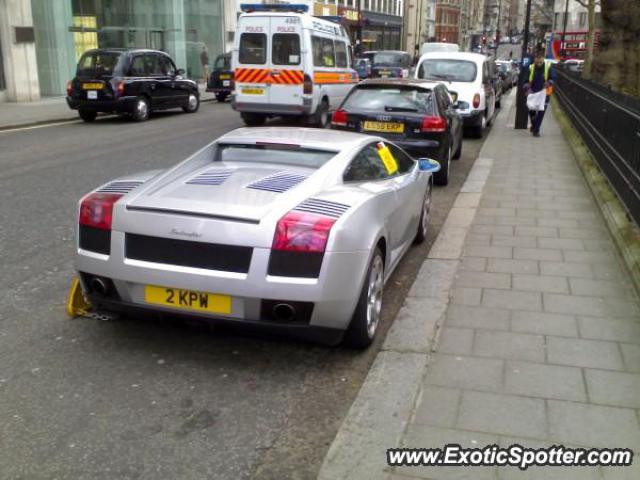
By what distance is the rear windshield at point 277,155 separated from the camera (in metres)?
4.60

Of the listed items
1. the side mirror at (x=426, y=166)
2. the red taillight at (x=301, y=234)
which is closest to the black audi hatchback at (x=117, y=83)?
the side mirror at (x=426, y=166)

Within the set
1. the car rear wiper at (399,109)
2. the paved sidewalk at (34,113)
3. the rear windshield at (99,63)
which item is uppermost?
the rear windshield at (99,63)

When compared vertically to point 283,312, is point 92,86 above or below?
above

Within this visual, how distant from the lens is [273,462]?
2.99 meters

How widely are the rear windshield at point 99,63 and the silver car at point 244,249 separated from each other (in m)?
13.0

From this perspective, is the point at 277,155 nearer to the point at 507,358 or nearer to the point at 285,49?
the point at 507,358

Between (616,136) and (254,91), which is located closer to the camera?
(616,136)

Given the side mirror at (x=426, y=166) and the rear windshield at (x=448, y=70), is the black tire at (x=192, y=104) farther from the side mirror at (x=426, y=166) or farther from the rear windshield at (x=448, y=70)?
the side mirror at (x=426, y=166)

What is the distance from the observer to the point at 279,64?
1550 centimetres

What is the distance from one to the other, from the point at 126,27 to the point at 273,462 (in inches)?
1111

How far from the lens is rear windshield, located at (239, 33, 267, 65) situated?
51.3 ft

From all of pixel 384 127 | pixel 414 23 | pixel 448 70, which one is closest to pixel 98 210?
pixel 384 127

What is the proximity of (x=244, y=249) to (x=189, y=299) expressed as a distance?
428 mm

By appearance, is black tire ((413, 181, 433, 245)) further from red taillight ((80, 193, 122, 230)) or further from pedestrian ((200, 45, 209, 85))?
pedestrian ((200, 45, 209, 85))
